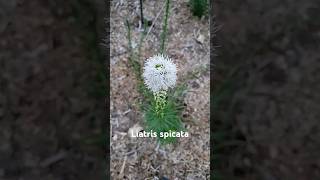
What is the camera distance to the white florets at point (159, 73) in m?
0.94

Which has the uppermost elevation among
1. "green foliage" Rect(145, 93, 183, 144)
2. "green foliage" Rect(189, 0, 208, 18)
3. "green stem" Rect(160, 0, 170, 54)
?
"green foliage" Rect(189, 0, 208, 18)

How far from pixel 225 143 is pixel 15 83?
1.10 ft

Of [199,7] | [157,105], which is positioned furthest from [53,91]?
[199,7]

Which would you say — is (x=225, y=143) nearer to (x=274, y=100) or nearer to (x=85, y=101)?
(x=274, y=100)

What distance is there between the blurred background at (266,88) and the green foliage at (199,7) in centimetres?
2

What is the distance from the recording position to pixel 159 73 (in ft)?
3.09

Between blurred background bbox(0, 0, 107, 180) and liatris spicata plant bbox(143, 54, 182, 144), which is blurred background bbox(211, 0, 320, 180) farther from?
blurred background bbox(0, 0, 107, 180)

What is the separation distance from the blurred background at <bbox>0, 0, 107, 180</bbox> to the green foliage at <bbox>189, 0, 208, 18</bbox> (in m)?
0.15

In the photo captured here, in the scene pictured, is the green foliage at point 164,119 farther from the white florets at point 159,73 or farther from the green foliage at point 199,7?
the green foliage at point 199,7

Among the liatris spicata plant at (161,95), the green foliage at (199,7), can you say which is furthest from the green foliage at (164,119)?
the green foliage at (199,7)

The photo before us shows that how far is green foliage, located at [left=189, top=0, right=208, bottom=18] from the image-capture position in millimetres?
995

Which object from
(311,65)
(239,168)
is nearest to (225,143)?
(239,168)

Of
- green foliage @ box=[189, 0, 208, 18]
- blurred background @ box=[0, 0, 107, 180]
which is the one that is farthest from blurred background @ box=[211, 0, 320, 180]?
blurred background @ box=[0, 0, 107, 180]

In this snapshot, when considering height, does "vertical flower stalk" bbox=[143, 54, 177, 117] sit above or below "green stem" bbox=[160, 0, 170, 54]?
below
